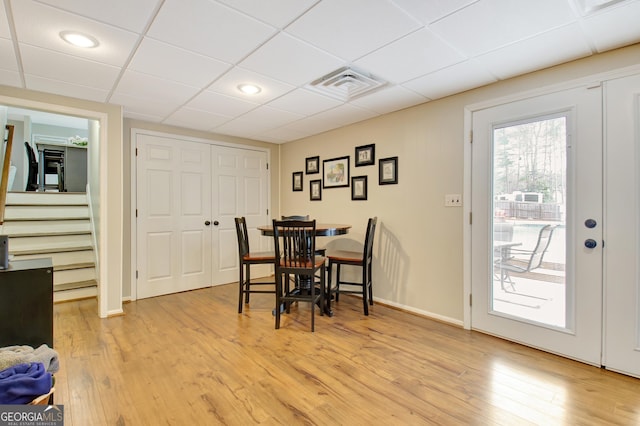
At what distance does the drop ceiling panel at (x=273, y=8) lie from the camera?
1627 millimetres

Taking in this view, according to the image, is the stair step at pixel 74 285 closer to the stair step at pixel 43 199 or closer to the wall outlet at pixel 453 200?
the stair step at pixel 43 199

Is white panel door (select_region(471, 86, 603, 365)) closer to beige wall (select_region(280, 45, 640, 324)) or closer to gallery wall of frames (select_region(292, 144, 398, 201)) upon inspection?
beige wall (select_region(280, 45, 640, 324))

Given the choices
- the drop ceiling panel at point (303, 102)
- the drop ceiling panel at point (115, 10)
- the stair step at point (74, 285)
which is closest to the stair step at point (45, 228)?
the stair step at point (74, 285)

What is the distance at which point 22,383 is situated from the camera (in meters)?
1.03

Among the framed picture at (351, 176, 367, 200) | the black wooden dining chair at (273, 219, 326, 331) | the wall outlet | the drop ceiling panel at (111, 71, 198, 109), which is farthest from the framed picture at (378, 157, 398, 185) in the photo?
the drop ceiling panel at (111, 71, 198, 109)

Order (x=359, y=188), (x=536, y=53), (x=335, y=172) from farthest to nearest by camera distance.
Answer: (x=335, y=172)
(x=359, y=188)
(x=536, y=53)

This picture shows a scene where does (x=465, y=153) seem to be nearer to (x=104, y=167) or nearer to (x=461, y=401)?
(x=461, y=401)

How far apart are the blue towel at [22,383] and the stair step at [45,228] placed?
4.11m

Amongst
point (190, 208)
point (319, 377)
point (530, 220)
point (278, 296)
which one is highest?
point (190, 208)

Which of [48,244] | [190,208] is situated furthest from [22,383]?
[48,244]

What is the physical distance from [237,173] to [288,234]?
2.24 metres

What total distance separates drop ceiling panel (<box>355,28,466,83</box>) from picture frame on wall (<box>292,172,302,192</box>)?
2.49 meters

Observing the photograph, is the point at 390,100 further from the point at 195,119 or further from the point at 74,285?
the point at 74,285

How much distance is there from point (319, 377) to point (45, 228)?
15.3 ft
